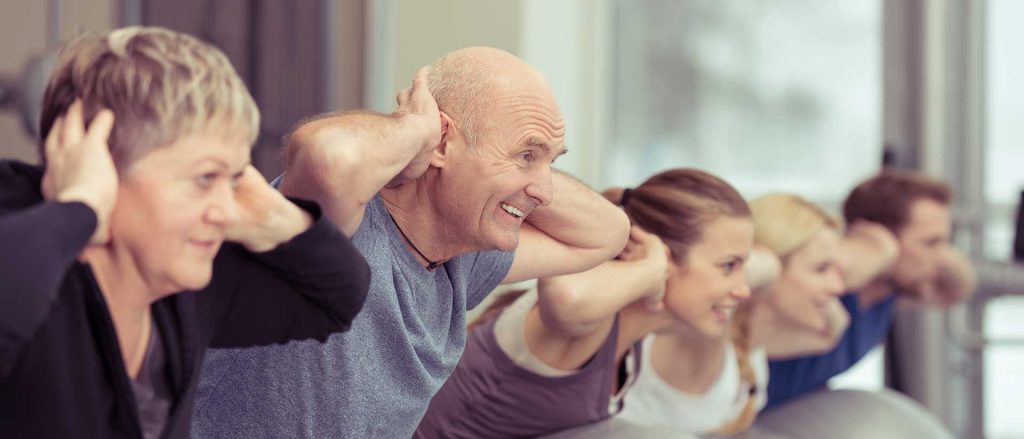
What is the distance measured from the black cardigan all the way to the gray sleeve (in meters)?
0.42

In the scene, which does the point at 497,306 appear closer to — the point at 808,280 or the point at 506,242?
the point at 506,242

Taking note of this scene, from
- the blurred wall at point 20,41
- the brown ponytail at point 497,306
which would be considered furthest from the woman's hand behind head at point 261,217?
the blurred wall at point 20,41

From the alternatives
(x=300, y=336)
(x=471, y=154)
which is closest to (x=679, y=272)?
(x=471, y=154)

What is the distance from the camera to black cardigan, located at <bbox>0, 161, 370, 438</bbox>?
74cm

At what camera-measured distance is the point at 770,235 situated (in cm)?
221

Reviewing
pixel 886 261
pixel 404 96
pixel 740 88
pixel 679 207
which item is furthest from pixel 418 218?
pixel 740 88

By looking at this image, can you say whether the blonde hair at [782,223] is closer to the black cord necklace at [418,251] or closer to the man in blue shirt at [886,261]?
the man in blue shirt at [886,261]

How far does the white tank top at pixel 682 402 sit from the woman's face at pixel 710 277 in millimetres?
195

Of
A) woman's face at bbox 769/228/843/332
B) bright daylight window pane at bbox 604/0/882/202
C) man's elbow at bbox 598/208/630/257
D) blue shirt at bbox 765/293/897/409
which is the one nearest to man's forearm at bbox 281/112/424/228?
man's elbow at bbox 598/208/630/257

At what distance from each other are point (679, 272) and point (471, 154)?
25.4 inches

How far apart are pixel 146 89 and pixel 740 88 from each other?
106 inches

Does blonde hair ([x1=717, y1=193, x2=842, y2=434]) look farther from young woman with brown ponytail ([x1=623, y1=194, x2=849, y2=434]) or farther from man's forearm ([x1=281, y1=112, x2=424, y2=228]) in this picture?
man's forearm ([x1=281, y1=112, x2=424, y2=228])

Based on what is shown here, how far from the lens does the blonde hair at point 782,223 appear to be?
2.20m

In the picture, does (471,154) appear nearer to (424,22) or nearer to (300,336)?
(300,336)
